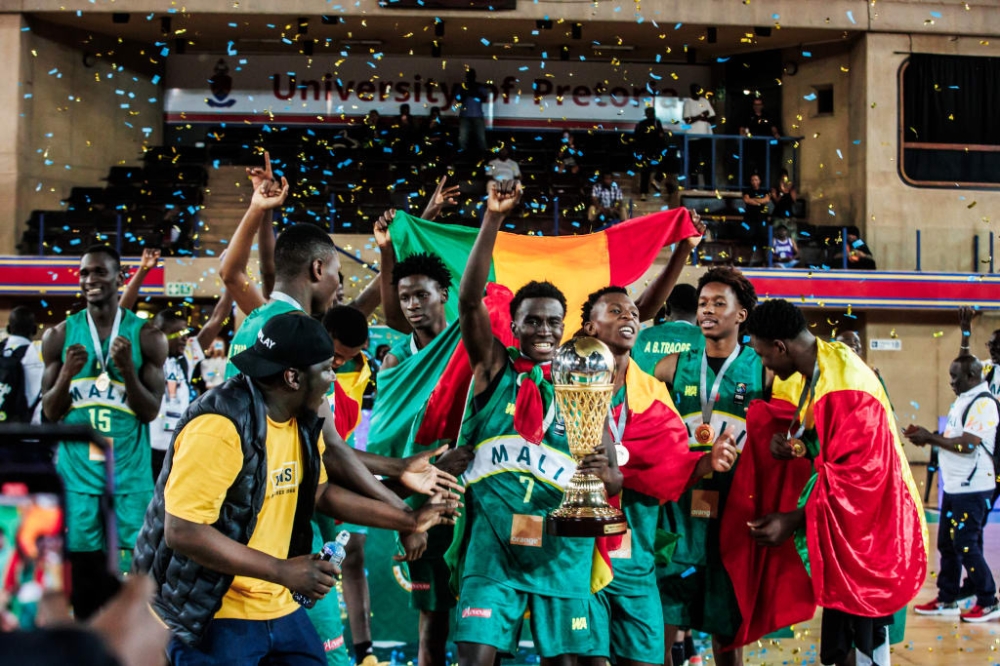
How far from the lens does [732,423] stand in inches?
202

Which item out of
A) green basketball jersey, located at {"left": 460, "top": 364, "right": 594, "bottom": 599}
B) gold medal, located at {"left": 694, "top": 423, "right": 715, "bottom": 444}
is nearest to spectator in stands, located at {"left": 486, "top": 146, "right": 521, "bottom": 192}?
gold medal, located at {"left": 694, "top": 423, "right": 715, "bottom": 444}

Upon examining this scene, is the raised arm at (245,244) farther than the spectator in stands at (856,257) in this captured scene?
No

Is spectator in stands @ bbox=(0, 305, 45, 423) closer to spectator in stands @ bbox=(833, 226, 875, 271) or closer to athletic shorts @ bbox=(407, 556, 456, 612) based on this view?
athletic shorts @ bbox=(407, 556, 456, 612)

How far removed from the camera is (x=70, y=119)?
20.1m

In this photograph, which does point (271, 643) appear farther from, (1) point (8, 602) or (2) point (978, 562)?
(2) point (978, 562)

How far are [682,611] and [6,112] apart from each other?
17.4 meters

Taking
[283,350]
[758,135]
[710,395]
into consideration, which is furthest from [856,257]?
[283,350]

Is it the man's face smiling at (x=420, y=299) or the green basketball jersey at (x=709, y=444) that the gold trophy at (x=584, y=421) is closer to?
the green basketball jersey at (x=709, y=444)

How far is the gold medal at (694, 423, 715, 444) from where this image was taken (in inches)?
196

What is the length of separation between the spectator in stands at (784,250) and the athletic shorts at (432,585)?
13158mm

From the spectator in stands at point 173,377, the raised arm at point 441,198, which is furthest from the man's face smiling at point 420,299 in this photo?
the spectator in stands at point 173,377

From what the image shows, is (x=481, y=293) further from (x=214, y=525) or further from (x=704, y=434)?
(x=214, y=525)

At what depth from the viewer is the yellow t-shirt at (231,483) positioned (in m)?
2.91

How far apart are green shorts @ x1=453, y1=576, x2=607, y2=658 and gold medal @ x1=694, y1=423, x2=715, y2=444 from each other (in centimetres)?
117
